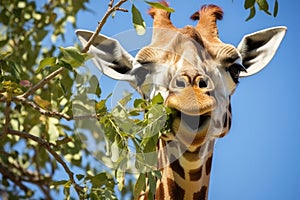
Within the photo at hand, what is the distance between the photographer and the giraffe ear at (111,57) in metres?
4.23

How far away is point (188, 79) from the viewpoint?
3.64 meters

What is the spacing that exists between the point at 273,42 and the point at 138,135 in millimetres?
1338

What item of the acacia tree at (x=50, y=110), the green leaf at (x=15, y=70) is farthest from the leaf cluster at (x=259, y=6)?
the green leaf at (x=15, y=70)

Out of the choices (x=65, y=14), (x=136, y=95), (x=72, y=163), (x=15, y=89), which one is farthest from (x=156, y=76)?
(x=65, y=14)

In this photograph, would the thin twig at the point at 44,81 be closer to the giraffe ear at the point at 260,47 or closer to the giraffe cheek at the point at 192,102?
the giraffe cheek at the point at 192,102

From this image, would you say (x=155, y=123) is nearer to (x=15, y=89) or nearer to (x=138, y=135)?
(x=138, y=135)

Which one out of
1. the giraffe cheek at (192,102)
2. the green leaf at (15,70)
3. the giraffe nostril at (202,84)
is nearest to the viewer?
the giraffe cheek at (192,102)

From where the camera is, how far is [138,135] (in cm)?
339

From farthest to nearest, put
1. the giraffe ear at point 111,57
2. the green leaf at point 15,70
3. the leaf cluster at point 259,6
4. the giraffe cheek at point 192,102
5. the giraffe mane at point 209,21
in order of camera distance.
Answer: the giraffe mane at point 209,21 → the giraffe ear at point 111,57 → the green leaf at point 15,70 → the giraffe cheek at point 192,102 → the leaf cluster at point 259,6

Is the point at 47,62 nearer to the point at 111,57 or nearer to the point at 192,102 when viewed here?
the point at 192,102

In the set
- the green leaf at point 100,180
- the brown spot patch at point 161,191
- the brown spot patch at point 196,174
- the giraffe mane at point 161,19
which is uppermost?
the giraffe mane at point 161,19

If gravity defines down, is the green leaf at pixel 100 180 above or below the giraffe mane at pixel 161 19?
below

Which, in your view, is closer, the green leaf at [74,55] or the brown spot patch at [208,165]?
the green leaf at [74,55]

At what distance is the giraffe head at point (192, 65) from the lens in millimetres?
3639
